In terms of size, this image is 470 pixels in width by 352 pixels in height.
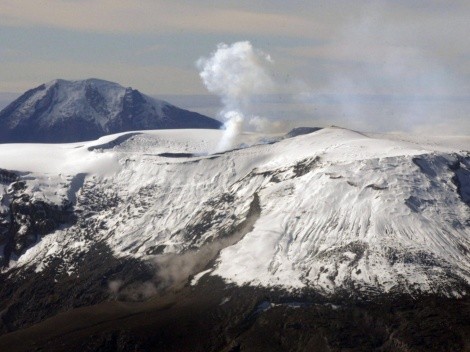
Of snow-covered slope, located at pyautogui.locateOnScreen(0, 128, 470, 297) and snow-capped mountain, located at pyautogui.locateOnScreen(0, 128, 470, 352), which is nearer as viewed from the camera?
snow-capped mountain, located at pyautogui.locateOnScreen(0, 128, 470, 352)

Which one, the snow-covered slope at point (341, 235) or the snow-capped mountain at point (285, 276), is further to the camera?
the snow-covered slope at point (341, 235)

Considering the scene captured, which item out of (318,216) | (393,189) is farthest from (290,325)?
(393,189)

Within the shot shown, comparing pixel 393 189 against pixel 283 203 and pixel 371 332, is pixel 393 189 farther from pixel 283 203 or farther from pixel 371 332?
pixel 371 332

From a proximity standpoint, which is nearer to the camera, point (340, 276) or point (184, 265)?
point (340, 276)

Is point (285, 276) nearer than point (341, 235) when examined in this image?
Yes

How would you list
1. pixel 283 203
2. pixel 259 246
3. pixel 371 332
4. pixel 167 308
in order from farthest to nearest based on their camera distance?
pixel 283 203, pixel 259 246, pixel 167 308, pixel 371 332

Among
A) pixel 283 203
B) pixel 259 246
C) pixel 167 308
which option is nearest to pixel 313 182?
pixel 283 203

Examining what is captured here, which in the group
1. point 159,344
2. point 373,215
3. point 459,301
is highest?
point 373,215

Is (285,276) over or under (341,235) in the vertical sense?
under

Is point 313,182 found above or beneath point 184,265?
above

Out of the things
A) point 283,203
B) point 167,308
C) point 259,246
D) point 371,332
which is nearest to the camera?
point 371,332
